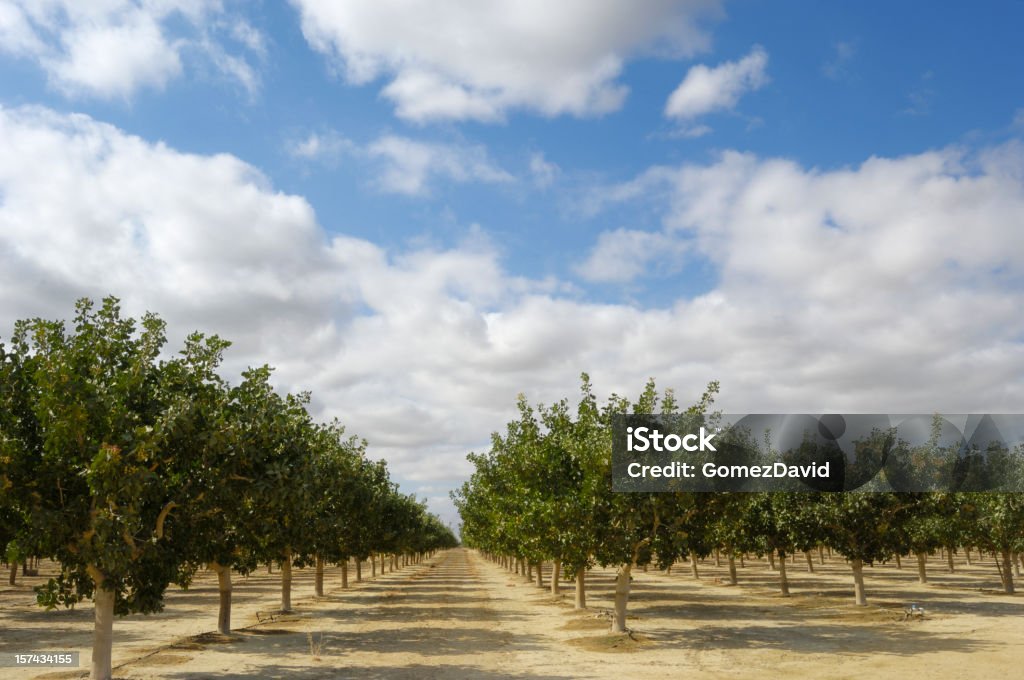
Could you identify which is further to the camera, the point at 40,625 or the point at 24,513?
the point at 40,625

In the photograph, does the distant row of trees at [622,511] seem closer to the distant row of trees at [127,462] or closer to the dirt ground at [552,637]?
the dirt ground at [552,637]

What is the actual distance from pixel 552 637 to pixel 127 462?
19.2 m

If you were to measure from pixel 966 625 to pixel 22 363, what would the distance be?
1523 inches

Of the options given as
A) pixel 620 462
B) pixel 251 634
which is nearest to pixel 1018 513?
pixel 620 462

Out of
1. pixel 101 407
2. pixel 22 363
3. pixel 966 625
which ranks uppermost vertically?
pixel 22 363

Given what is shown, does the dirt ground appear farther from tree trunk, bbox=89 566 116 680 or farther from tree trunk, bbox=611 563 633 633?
tree trunk, bbox=89 566 116 680

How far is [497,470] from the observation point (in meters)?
49.0

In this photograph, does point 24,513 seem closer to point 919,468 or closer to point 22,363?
point 22,363

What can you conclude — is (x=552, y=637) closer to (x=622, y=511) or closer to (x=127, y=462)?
(x=622, y=511)

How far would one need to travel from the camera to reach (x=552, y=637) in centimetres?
3034

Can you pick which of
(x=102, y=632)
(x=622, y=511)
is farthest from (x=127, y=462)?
(x=622, y=511)

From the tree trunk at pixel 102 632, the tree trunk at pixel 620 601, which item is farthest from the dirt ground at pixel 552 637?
the tree trunk at pixel 102 632

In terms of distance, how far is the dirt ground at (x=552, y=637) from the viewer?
22.8 m

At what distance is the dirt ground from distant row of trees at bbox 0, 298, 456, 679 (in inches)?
171
